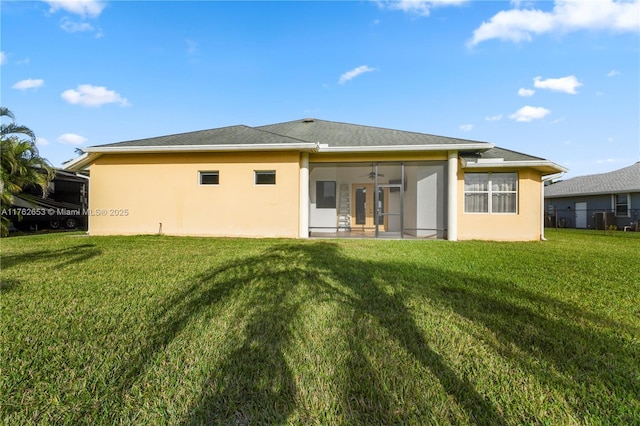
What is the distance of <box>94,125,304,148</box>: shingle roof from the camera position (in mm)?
11620


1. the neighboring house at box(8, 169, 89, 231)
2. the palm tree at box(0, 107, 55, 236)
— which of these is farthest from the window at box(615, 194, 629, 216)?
the palm tree at box(0, 107, 55, 236)

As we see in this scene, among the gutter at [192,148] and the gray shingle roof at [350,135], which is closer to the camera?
the gutter at [192,148]

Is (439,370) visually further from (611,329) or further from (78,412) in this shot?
(78,412)

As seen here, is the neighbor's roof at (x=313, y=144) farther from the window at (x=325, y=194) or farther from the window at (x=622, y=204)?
the window at (x=622, y=204)

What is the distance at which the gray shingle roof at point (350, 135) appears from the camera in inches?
469

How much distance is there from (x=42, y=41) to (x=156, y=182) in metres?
5.43

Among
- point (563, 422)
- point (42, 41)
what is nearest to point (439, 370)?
point (563, 422)

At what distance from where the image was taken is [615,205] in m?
21.5

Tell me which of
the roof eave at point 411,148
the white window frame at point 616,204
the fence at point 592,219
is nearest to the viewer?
the roof eave at point 411,148

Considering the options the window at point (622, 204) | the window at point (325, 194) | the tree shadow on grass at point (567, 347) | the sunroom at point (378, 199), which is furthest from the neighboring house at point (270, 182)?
the window at point (622, 204)

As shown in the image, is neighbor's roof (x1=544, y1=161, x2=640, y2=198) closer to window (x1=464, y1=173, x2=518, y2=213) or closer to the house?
the house

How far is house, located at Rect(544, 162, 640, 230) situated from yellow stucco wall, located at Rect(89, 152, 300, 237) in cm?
2039

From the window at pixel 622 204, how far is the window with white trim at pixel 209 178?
87.4ft

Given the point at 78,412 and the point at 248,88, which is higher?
the point at 248,88
